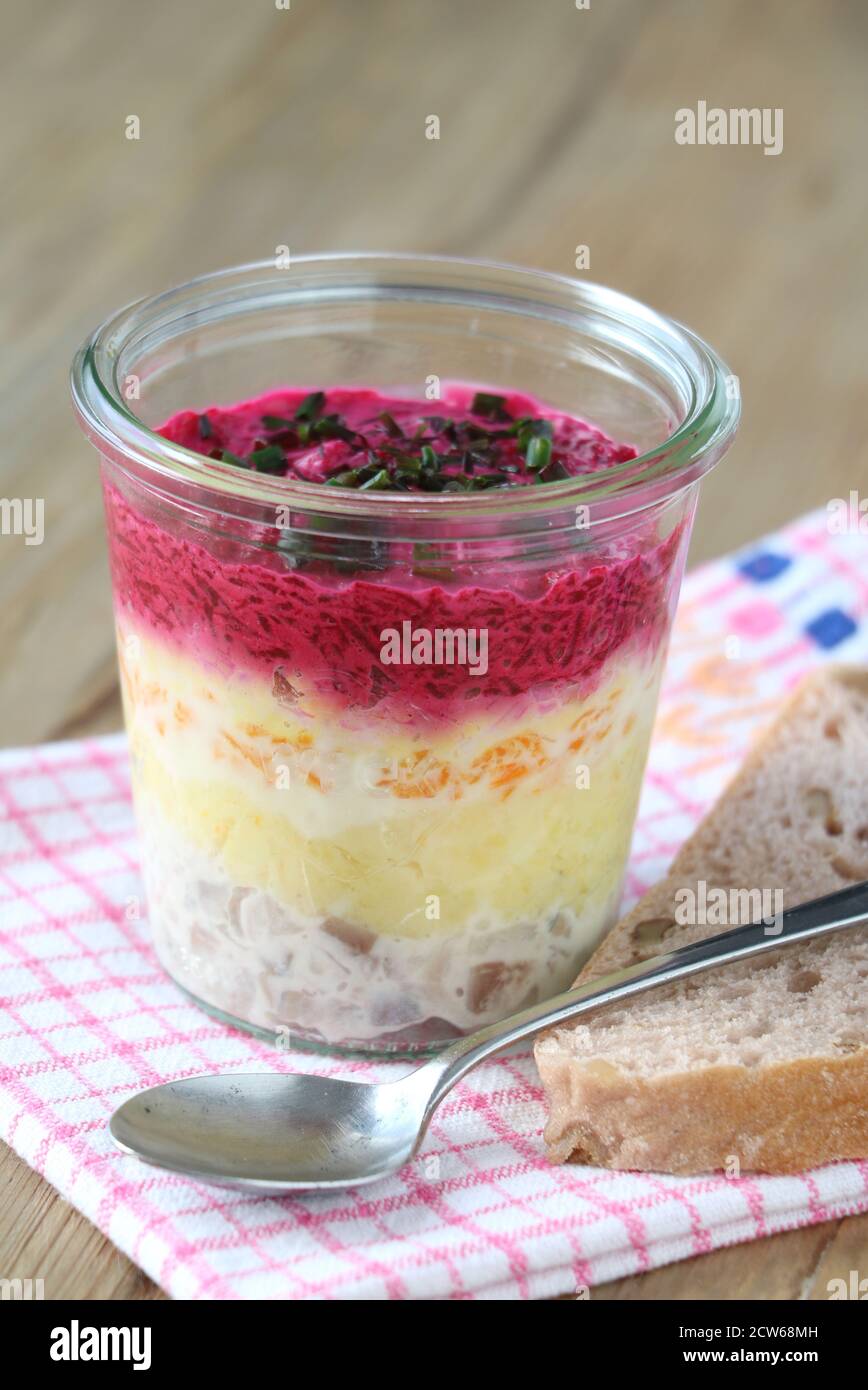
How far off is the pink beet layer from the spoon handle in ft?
1.14

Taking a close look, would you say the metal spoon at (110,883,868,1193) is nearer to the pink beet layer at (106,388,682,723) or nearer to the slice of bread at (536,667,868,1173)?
the slice of bread at (536,667,868,1173)

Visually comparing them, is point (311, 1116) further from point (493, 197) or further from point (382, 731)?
point (493, 197)

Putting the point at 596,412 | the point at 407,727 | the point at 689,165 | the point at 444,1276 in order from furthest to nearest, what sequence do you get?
the point at 689,165, the point at 596,412, the point at 407,727, the point at 444,1276

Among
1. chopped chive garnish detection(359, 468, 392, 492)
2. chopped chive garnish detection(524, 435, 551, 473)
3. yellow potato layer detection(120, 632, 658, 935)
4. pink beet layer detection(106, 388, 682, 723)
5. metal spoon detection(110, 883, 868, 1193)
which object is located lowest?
metal spoon detection(110, 883, 868, 1193)

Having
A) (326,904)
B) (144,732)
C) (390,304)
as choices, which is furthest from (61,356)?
(326,904)

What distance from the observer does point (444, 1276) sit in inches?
66.5

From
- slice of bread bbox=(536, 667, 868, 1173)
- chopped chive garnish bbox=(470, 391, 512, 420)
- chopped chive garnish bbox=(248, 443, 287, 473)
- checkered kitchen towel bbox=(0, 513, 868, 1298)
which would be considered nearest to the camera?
checkered kitchen towel bbox=(0, 513, 868, 1298)

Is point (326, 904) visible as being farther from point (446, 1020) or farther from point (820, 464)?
point (820, 464)

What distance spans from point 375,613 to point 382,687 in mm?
87

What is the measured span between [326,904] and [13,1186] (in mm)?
454

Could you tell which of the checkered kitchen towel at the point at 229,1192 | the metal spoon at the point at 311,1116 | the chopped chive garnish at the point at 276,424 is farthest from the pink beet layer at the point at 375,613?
the checkered kitchen towel at the point at 229,1192

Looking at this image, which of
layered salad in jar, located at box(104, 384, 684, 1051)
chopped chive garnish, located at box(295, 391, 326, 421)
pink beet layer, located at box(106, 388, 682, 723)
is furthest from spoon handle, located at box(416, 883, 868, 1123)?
chopped chive garnish, located at box(295, 391, 326, 421)

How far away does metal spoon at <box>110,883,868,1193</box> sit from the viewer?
1.79 metres

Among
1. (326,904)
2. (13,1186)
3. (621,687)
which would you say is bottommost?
(13,1186)
